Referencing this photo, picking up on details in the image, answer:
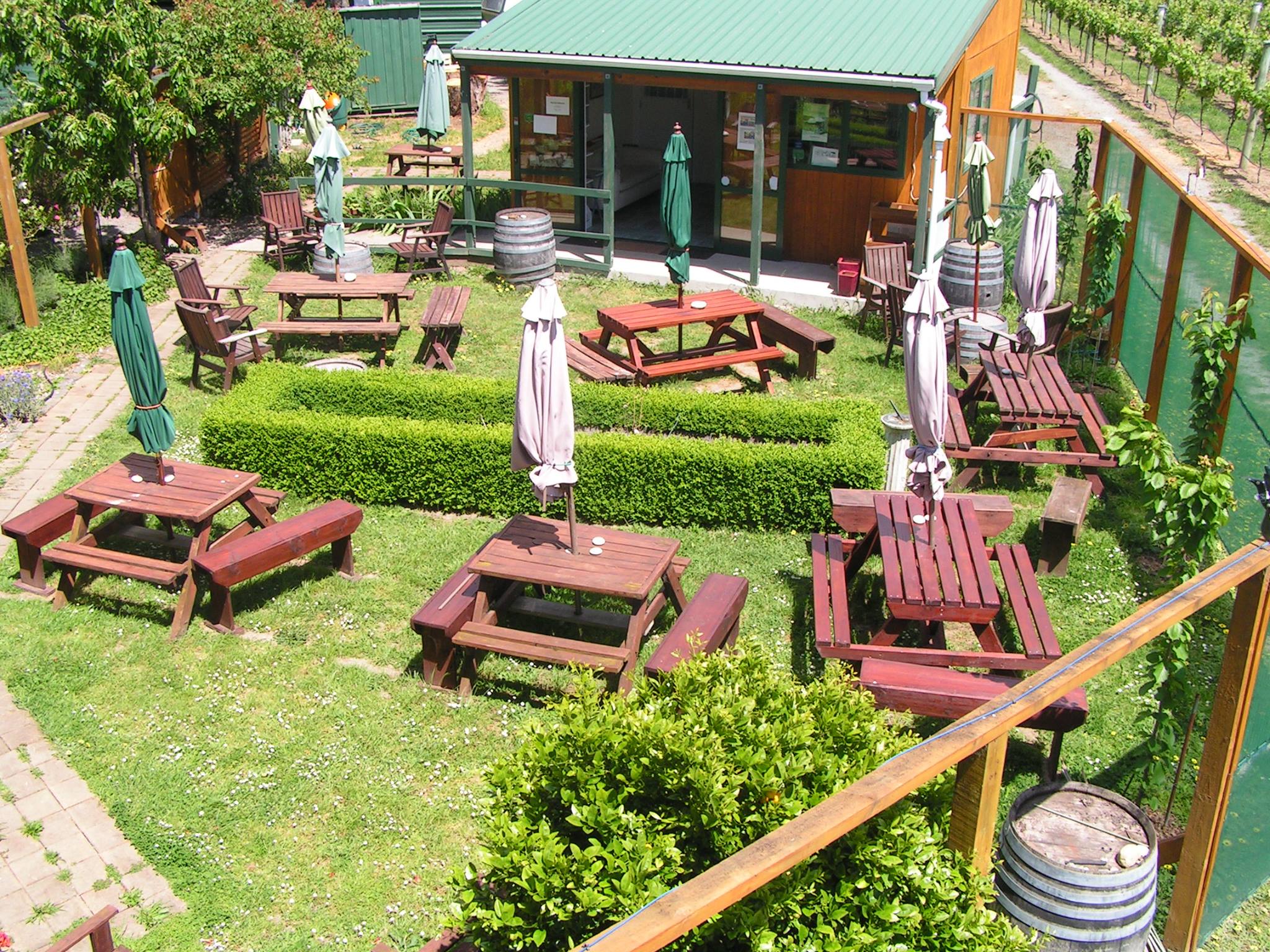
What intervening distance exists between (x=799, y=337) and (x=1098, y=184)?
188 inches

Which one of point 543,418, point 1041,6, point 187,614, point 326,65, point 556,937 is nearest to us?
point 556,937

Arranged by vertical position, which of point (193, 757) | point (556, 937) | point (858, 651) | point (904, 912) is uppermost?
point (904, 912)

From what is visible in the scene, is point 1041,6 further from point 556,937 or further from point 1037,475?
point 556,937

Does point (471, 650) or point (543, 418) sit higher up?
point (543, 418)

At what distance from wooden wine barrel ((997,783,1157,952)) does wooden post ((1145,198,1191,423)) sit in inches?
285

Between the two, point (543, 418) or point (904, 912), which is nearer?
point (904, 912)

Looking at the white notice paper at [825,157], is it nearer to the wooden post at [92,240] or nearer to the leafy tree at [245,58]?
the leafy tree at [245,58]

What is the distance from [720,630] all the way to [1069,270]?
34.5 ft

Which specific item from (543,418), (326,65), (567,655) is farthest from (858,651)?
(326,65)

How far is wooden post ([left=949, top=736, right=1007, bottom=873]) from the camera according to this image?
3.56 meters

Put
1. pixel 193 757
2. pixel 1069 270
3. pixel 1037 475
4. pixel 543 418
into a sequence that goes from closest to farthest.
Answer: pixel 193 757 < pixel 543 418 < pixel 1037 475 < pixel 1069 270

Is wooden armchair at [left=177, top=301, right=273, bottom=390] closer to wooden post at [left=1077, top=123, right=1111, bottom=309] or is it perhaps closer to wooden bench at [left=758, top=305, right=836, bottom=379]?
wooden bench at [left=758, top=305, right=836, bottom=379]

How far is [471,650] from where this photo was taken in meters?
8.04

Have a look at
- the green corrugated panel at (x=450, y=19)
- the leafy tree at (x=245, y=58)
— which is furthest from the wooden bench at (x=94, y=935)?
the green corrugated panel at (x=450, y=19)
